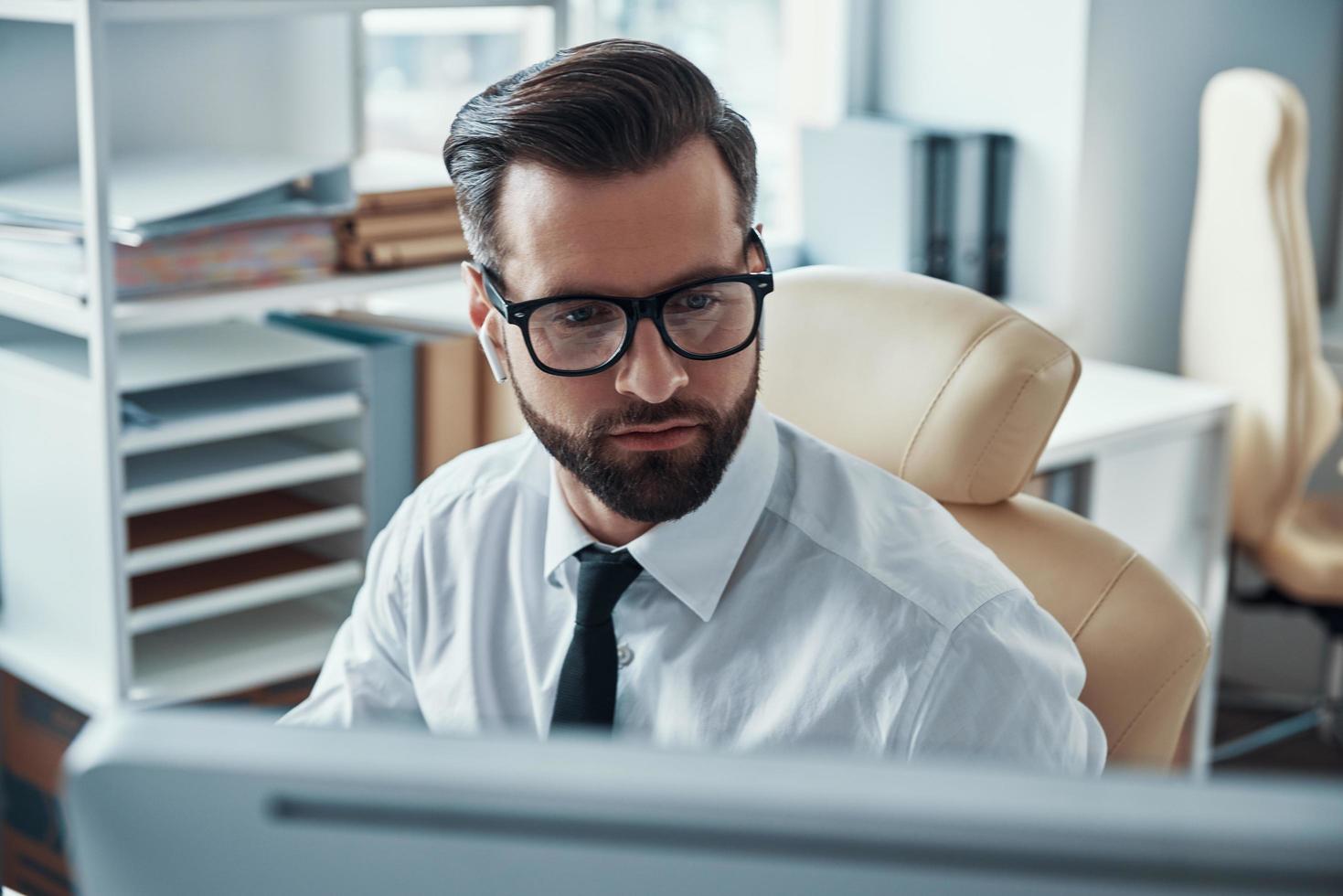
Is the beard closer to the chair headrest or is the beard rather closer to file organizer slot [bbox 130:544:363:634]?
the chair headrest

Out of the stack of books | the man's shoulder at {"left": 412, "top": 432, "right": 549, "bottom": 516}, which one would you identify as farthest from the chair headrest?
the stack of books

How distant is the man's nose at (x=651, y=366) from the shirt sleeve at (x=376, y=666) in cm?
34

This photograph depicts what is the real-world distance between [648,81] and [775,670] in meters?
0.41

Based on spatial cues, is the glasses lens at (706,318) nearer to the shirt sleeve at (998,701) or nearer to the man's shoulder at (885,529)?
the man's shoulder at (885,529)

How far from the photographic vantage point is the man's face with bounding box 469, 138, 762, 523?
3.39ft

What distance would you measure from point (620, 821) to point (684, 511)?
753 millimetres

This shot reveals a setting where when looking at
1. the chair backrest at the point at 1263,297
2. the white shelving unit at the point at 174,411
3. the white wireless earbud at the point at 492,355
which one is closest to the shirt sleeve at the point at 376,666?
the white wireless earbud at the point at 492,355

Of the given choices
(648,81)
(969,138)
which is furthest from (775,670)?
(969,138)

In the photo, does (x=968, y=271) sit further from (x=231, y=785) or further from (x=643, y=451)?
(x=231, y=785)

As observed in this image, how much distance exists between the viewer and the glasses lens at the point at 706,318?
104cm

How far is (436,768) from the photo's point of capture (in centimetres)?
34

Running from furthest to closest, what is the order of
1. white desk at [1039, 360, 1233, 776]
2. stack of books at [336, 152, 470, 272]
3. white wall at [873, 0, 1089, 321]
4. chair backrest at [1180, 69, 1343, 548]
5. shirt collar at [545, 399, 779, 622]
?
white wall at [873, 0, 1089, 321], chair backrest at [1180, 69, 1343, 548], white desk at [1039, 360, 1233, 776], stack of books at [336, 152, 470, 272], shirt collar at [545, 399, 779, 622]

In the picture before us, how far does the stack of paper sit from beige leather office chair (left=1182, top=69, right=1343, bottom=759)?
57.5 inches

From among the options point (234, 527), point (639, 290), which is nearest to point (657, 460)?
point (639, 290)
